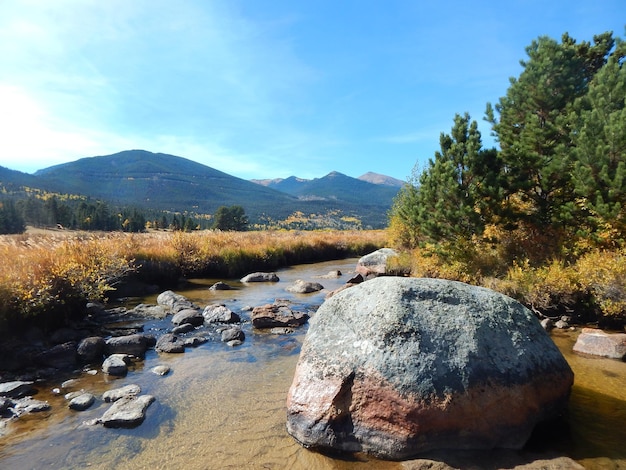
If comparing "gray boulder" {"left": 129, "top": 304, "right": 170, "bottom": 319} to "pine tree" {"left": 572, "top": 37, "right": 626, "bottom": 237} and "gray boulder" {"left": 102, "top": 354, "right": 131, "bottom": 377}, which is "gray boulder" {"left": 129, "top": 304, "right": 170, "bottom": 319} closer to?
"gray boulder" {"left": 102, "top": 354, "right": 131, "bottom": 377}

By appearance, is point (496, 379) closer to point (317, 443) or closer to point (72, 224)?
point (317, 443)

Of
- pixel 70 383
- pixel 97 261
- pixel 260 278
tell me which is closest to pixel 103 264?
pixel 97 261

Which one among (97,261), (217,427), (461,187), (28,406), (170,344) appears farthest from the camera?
(461,187)

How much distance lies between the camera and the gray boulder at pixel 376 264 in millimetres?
23192

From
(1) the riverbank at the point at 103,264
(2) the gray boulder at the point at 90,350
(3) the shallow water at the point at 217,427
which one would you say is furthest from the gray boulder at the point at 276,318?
(1) the riverbank at the point at 103,264

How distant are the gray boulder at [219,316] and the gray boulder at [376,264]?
1210cm

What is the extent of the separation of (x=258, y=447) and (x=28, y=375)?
Result: 5.98 meters

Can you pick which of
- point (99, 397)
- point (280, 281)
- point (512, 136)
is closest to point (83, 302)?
point (99, 397)

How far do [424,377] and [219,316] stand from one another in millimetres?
9075

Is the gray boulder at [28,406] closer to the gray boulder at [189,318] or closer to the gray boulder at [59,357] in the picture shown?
the gray boulder at [59,357]

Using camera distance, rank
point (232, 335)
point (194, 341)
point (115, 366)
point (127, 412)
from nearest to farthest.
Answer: point (127, 412) → point (115, 366) → point (194, 341) → point (232, 335)

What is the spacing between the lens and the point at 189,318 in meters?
12.3

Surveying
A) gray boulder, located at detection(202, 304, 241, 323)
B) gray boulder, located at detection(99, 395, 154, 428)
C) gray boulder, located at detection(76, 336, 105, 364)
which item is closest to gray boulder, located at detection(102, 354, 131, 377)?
gray boulder, located at detection(76, 336, 105, 364)

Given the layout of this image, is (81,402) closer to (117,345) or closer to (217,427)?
(217,427)
